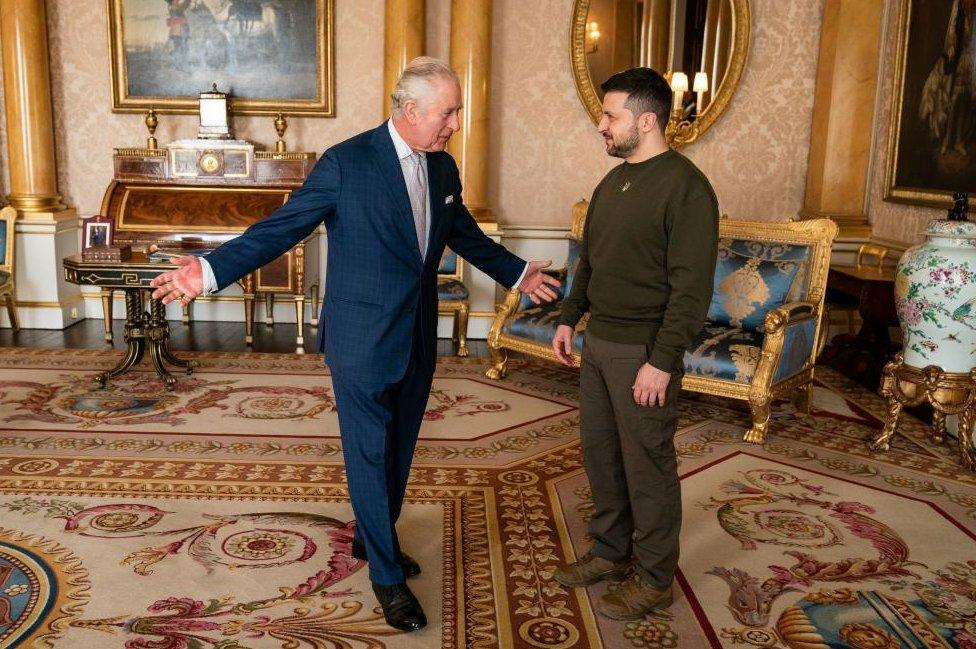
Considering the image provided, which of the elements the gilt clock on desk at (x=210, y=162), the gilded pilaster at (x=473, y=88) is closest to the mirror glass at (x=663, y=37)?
the gilded pilaster at (x=473, y=88)

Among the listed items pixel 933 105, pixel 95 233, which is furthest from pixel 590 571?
pixel 933 105

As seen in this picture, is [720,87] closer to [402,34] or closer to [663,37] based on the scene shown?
[663,37]

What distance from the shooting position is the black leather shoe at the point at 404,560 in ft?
8.76

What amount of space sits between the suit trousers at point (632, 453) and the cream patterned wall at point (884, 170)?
416 centimetres

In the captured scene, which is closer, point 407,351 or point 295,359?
point 407,351

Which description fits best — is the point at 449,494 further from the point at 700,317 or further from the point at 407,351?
the point at 700,317

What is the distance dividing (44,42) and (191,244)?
2739 millimetres

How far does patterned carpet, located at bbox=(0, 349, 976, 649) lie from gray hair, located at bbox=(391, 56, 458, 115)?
152 cm

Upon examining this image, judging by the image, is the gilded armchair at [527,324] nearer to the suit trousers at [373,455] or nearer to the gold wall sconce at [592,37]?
the gold wall sconce at [592,37]

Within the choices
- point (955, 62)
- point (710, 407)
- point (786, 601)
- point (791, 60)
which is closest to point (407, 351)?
point (786, 601)

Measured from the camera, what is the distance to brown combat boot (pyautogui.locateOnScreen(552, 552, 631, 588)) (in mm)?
2672

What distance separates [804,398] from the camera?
191 inches

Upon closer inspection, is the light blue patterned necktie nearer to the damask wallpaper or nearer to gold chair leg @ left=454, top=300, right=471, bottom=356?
gold chair leg @ left=454, top=300, right=471, bottom=356

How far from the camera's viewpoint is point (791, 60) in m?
6.69
